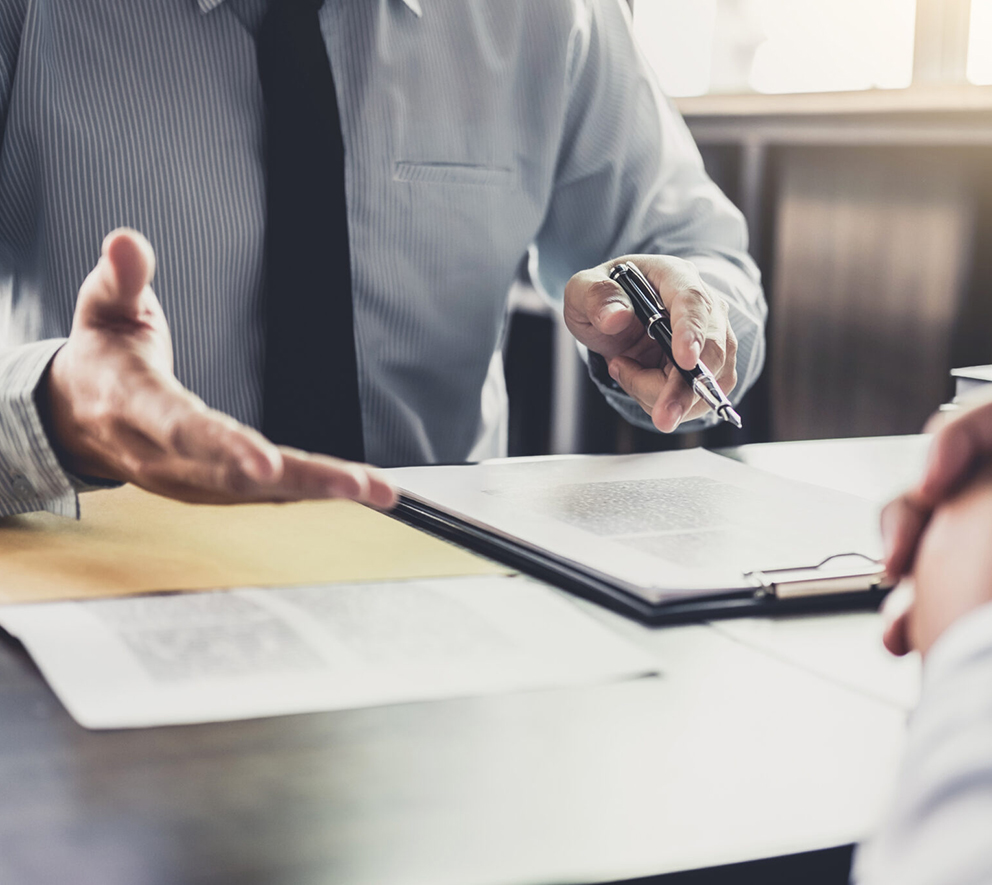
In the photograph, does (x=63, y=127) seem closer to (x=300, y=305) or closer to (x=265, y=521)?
(x=300, y=305)

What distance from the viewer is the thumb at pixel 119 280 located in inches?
25.1

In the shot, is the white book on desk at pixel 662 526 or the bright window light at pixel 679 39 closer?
the white book on desk at pixel 662 526

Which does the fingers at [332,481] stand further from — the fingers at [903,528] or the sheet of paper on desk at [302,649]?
the fingers at [903,528]

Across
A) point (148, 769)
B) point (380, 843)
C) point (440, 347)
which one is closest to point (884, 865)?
point (380, 843)

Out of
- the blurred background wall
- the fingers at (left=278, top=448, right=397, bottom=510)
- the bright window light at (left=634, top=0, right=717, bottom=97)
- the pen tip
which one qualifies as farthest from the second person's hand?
the bright window light at (left=634, top=0, right=717, bottom=97)

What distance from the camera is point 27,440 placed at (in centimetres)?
74

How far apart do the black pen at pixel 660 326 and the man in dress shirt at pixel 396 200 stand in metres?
0.02

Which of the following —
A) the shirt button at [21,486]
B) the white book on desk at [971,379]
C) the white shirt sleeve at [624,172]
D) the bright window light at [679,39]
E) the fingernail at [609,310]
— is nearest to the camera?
the shirt button at [21,486]

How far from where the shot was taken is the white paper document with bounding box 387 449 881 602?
2.28 ft

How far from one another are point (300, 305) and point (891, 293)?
4.43ft

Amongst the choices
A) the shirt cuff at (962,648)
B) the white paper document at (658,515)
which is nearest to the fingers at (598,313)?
the white paper document at (658,515)

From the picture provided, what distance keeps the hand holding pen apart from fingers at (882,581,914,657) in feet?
1.44

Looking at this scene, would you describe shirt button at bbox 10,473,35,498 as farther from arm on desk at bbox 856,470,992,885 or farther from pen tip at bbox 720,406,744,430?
arm on desk at bbox 856,470,992,885

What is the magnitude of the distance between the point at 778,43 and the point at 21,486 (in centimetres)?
207
